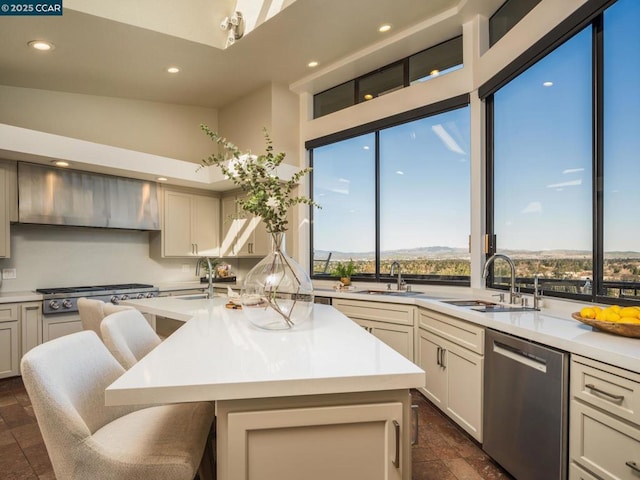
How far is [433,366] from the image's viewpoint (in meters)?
2.90

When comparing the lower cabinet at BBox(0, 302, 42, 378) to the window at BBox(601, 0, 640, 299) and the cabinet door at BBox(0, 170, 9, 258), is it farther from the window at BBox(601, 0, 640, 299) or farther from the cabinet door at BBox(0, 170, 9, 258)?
the window at BBox(601, 0, 640, 299)

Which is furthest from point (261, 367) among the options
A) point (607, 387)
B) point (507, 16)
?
point (507, 16)

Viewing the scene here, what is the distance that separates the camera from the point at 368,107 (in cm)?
429

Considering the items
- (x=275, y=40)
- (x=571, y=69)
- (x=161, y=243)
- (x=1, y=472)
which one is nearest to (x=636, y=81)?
(x=571, y=69)

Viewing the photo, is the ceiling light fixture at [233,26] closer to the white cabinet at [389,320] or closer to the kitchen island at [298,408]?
the white cabinet at [389,320]

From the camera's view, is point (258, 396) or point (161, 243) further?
point (161, 243)

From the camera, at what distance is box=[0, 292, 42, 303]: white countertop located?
3459 millimetres

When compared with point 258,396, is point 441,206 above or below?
above

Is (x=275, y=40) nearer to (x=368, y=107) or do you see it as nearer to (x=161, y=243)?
(x=368, y=107)

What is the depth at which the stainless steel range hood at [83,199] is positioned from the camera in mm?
3768

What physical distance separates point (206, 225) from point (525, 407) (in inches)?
176

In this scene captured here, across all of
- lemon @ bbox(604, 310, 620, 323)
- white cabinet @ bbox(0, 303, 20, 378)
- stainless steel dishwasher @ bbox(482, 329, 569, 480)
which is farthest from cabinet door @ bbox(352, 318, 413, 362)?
white cabinet @ bbox(0, 303, 20, 378)

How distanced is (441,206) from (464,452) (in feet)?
7.52

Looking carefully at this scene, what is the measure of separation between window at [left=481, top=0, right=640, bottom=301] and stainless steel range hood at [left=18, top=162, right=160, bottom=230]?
13.1 ft
